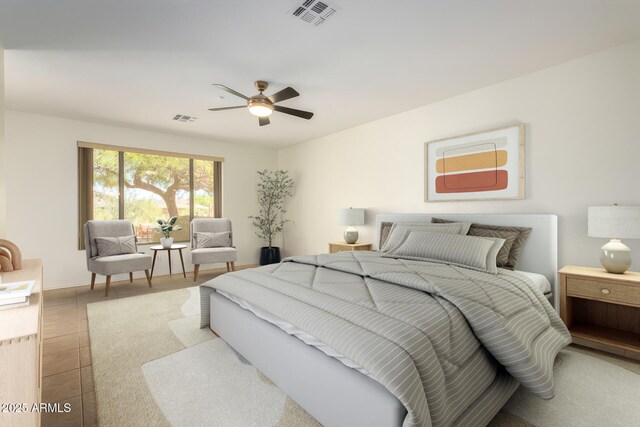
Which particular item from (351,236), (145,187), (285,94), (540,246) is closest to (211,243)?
(145,187)

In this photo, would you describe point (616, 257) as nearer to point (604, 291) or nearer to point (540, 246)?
point (604, 291)

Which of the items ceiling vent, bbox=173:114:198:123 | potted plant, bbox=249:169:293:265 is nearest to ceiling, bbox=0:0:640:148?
ceiling vent, bbox=173:114:198:123

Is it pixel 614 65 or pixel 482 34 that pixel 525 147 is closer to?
pixel 614 65

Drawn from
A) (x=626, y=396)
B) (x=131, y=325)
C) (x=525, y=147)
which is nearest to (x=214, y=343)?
(x=131, y=325)

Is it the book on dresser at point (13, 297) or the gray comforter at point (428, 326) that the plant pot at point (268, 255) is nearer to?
the gray comforter at point (428, 326)

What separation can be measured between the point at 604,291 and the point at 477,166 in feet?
5.34

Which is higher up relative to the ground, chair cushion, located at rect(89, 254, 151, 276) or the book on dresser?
the book on dresser

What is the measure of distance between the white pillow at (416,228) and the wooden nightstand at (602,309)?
2.90ft

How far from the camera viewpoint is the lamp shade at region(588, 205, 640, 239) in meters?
2.19

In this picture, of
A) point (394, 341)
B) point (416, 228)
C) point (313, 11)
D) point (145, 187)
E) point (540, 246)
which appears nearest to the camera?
point (394, 341)

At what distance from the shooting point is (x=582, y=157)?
8.89ft

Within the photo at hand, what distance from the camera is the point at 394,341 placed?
129 cm

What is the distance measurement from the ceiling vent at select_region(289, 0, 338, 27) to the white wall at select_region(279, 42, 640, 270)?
2.16 meters

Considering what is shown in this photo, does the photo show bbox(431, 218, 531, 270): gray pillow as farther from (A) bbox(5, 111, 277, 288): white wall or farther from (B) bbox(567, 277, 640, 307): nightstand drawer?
(A) bbox(5, 111, 277, 288): white wall
